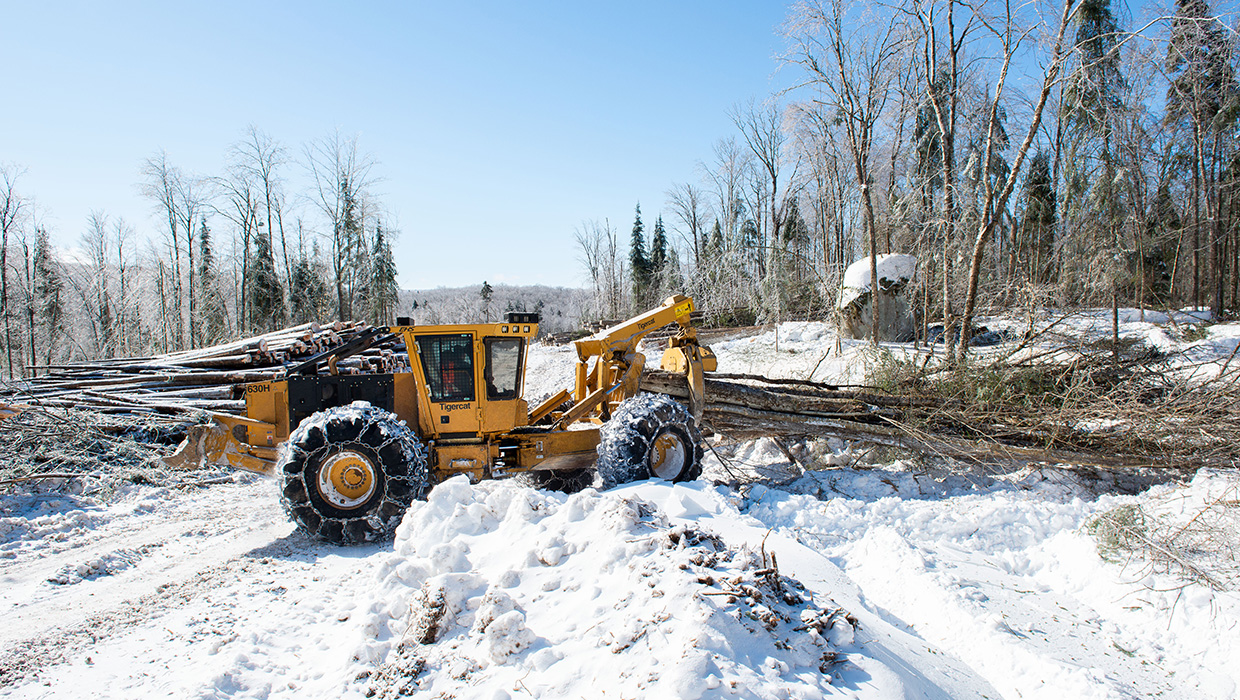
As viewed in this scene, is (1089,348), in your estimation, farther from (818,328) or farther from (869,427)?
(818,328)

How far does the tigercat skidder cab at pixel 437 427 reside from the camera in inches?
221

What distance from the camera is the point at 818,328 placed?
2089 cm

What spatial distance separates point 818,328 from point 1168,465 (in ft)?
47.4

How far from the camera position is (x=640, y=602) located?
3.08 meters

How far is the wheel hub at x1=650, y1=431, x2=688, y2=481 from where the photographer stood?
6.58m

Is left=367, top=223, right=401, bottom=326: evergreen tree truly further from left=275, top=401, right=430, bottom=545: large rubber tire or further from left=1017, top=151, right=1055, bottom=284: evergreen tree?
left=1017, top=151, right=1055, bottom=284: evergreen tree

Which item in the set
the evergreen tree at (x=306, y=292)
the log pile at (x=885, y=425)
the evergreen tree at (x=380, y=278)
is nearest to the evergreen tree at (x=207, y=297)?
the evergreen tree at (x=306, y=292)

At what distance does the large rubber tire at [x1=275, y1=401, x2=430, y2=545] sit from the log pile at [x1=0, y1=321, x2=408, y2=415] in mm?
3991

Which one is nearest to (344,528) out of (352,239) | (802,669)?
(802,669)

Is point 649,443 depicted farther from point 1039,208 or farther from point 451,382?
point 1039,208

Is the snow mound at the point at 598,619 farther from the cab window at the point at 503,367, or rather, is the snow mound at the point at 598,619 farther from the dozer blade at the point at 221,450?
the dozer blade at the point at 221,450

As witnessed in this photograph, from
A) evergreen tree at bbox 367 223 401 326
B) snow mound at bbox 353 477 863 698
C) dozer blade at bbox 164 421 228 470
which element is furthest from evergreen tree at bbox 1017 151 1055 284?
evergreen tree at bbox 367 223 401 326

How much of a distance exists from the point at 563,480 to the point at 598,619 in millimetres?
4628

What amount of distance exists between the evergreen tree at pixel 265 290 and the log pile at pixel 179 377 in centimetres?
2213
